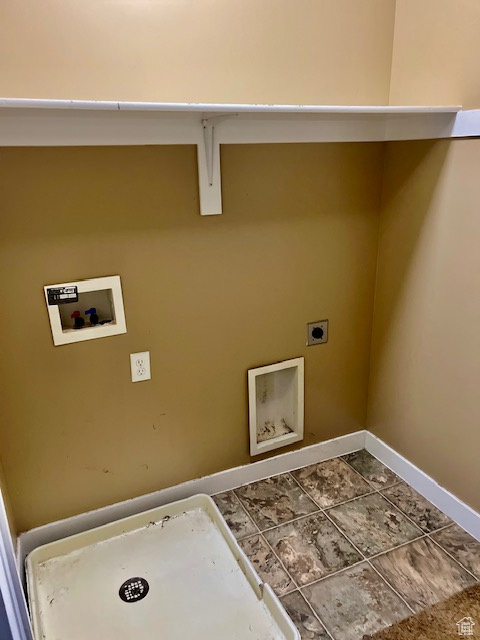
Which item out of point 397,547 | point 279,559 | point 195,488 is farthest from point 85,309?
point 397,547

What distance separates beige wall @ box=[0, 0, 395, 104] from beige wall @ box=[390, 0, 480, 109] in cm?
5

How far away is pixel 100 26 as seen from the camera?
4.51ft

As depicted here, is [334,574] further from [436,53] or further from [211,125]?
[436,53]

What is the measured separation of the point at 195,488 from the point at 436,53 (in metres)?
1.85

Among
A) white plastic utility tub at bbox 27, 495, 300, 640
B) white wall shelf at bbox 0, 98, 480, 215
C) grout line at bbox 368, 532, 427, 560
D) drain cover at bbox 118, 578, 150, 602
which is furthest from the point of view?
grout line at bbox 368, 532, 427, 560

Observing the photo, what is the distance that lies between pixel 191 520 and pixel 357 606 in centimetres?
67

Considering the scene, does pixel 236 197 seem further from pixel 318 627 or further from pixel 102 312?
pixel 318 627

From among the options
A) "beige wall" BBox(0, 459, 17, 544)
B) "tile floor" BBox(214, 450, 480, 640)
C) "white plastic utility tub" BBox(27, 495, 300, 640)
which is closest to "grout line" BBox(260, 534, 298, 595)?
"tile floor" BBox(214, 450, 480, 640)

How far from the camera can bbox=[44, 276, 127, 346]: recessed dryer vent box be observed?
5.12 ft

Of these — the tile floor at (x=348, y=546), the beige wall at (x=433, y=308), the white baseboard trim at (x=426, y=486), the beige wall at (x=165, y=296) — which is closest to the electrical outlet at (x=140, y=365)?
the beige wall at (x=165, y=296)

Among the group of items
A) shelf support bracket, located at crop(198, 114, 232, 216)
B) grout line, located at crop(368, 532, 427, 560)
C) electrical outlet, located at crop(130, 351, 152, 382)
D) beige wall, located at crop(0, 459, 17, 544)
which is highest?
shelf support bracket, located at crop(198, 114, 232, 216)

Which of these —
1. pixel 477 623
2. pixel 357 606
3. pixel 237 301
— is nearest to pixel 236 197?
pixel 237 301

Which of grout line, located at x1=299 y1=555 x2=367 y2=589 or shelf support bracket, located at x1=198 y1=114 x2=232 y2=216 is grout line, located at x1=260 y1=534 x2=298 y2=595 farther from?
shelf support bracket, located at x1=198 y1=114 x2=232 y2=216

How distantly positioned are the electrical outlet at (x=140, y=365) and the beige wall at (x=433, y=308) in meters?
1.02
